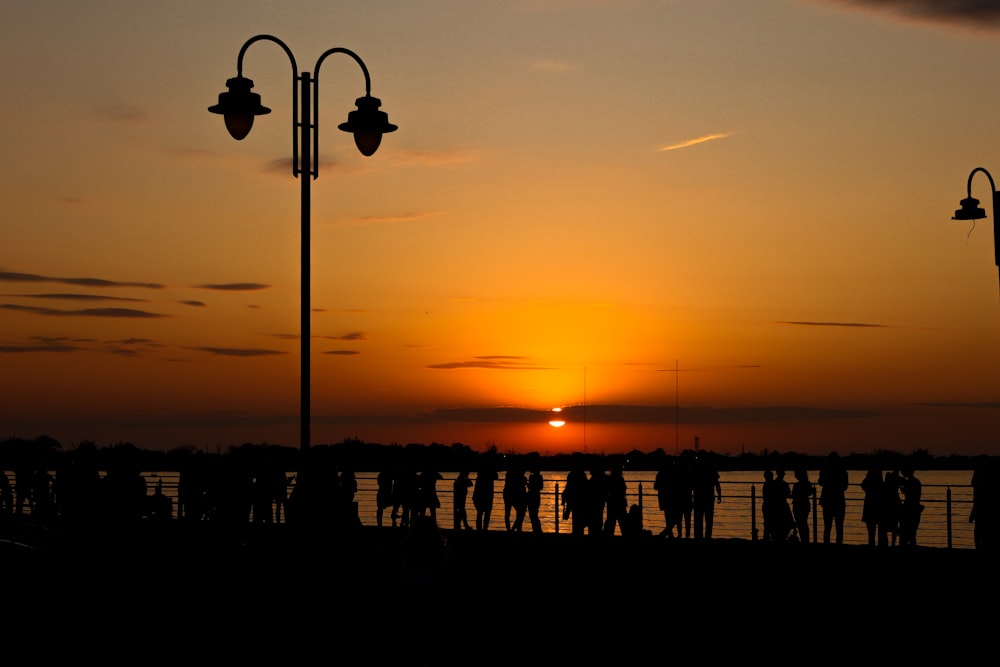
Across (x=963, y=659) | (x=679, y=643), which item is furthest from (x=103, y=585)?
(x=963, y=659)

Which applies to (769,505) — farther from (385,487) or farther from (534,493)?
(385,487)

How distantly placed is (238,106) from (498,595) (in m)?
7.61

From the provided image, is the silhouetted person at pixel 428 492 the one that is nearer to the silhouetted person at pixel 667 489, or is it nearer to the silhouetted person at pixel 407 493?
the silhouetted person at pixel 407 493

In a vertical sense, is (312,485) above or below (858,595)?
above

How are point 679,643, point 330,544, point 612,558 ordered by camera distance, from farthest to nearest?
1. point 612,558
2. point 330,544
3. point 679,643

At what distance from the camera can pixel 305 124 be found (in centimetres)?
1955

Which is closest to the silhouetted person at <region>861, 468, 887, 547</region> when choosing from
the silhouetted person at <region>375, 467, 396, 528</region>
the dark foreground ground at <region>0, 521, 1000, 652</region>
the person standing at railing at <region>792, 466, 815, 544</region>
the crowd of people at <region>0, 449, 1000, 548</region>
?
the crowd of people at <region>0, 449, 1000, 548</region>

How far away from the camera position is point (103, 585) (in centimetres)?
1677

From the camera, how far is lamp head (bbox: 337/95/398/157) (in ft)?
63.4

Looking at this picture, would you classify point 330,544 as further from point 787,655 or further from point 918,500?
point 918,500

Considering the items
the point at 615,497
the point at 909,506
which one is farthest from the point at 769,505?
the point at 615,497

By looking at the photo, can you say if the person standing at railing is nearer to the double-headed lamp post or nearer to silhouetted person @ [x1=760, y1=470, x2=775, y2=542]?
silhouetted person @ [x1=760, y1=470, x2=775, y2=542]

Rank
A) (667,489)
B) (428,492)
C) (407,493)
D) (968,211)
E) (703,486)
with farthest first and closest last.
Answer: (407,493) < (428,492) < (667,489) < (703,486) < (968,211)

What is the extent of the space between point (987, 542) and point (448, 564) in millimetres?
9705
